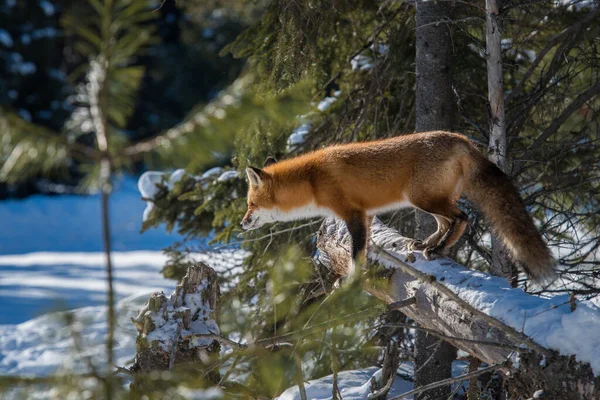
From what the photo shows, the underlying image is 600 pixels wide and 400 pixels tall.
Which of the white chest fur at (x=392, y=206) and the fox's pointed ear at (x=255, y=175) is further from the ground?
the fox's pointed ear at (x=255, y=175)

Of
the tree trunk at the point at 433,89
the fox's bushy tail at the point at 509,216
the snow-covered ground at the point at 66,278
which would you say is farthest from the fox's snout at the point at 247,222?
the snow-covered ground at the point at 66,278

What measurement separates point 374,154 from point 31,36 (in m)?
18.2

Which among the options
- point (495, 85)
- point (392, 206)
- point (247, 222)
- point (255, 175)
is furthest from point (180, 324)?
point (495, 85)

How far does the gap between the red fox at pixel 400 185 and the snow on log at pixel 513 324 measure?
0.40 metres

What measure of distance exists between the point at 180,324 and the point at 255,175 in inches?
55.8

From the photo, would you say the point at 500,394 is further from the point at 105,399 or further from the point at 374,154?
the point at 105,399

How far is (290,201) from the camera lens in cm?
518

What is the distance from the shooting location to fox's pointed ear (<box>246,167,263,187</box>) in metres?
5.05

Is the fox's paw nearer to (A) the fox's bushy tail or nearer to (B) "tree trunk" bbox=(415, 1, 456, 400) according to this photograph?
(A) the fox's bushy tail

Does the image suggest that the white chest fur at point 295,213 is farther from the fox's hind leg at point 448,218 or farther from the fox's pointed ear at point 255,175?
the fox's hind leg at point 448,218

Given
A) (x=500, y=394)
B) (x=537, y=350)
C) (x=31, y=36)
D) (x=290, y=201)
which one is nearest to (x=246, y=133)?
(x=290, y=201)

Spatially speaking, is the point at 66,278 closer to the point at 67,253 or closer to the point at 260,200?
the point at 67,253

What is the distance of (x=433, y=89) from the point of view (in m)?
5.53

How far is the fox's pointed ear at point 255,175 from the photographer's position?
16.6 ft
